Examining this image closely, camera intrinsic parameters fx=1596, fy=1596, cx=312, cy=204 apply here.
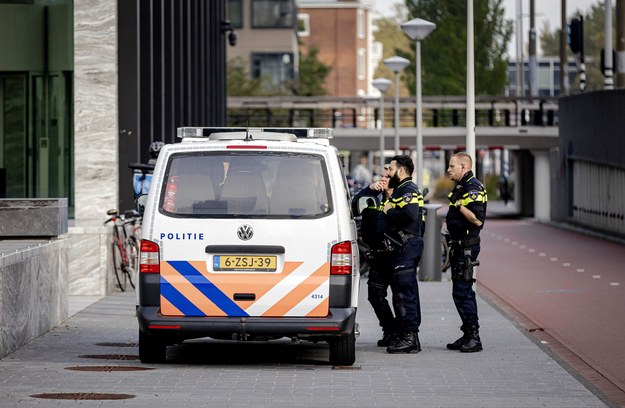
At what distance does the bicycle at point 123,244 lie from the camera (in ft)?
64.2

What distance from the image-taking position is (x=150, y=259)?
39.0 ft

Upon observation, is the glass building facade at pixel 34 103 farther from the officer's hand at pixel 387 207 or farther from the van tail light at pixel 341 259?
the van tail light at pixel 341 259

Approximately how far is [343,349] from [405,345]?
119 centimetres

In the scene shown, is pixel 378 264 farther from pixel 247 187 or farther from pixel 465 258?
pixel 247 187

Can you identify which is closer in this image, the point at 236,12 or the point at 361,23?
the point at 236,12

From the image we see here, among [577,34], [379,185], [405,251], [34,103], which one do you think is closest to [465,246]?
[405,251]

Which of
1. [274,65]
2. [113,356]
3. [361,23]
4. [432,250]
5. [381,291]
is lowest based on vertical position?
[113,356]

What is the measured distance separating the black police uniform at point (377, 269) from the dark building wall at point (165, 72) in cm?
776

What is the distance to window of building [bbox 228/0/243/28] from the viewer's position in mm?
81125

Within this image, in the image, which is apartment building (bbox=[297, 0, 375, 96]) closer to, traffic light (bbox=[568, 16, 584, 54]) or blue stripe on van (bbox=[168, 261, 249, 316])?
traffic light (bbox=[568, 16, 584, 54])

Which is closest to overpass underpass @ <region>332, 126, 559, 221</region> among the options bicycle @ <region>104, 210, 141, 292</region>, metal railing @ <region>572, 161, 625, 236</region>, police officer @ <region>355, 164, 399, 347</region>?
metal railing @ <region>572, 161, 625, 236</region>

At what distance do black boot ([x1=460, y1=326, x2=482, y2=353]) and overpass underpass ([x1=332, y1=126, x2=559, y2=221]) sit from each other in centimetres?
4301

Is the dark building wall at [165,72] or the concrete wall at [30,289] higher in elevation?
the dark building wall at [165,72]

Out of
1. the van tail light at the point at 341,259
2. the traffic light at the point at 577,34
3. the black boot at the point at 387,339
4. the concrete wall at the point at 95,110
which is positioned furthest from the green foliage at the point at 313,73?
the van tail light at the point at 341,259
